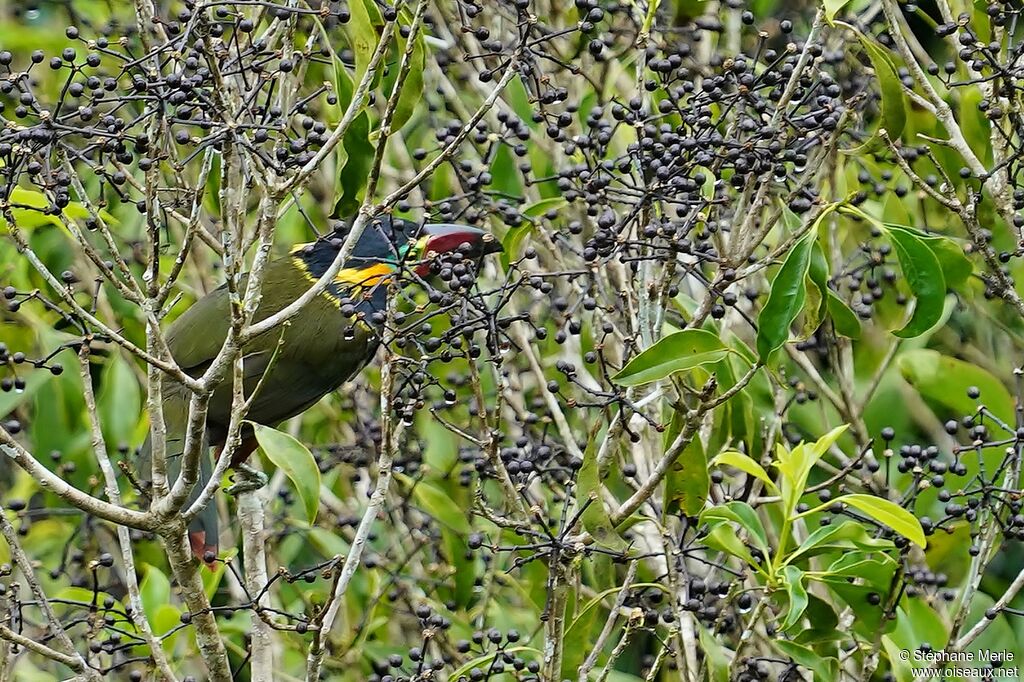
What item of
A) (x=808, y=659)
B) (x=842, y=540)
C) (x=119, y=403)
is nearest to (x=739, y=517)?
(x=842, y=540)

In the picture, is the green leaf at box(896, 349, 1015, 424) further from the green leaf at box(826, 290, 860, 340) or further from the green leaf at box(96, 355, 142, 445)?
the green leaf at box(96, 355, 142, 445)

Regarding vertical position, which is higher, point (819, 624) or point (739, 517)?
point (739, 517)

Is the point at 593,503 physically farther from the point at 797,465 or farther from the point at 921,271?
the point at 921,271

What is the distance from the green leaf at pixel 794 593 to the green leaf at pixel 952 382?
93cm

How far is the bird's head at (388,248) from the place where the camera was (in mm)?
2477

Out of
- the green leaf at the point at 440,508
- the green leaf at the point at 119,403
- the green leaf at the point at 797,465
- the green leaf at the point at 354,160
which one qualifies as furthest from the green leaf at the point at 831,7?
the green leaf at the point at 119,403

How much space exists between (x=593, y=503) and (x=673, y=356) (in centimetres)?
27

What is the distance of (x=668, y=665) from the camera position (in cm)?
272

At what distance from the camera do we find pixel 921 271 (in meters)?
2.18

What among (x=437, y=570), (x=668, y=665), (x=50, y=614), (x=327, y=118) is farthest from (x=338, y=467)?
(x=50, y=614)

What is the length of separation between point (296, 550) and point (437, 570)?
590 mm

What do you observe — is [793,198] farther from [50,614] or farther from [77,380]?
[77,380]

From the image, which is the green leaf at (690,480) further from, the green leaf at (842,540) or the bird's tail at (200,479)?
the bird's tail at (200,479)

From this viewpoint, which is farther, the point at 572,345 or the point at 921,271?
the point at 572,345
